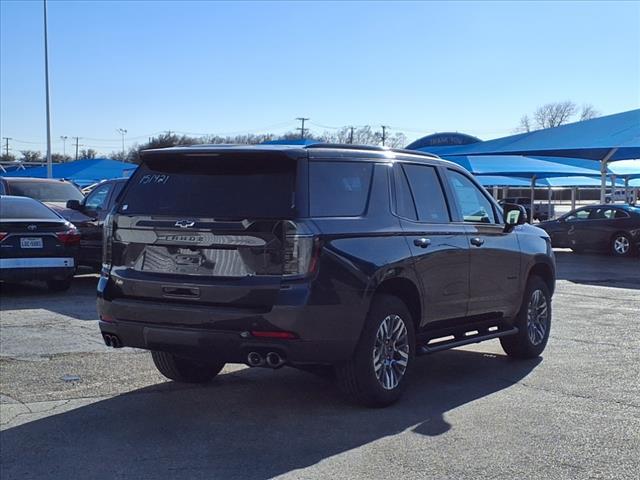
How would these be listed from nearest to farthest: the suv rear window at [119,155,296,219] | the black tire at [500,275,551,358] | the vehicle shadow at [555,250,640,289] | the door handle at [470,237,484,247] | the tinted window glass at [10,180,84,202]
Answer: the suv rear window at [119,155,296,219], the door handle at [470,237,484,247], the black tire at [500,275,551,358], the vehicle shadow at [555,250,640,289], the tinted window glass at [10,180,84,202]

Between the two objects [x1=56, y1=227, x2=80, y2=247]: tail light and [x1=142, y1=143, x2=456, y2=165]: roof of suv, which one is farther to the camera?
[x1=56, y1=227, x2=80, y2=247]: tail light

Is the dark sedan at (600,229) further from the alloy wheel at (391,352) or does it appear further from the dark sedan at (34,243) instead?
the alloy wheel at (391,352)

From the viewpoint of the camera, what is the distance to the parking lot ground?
5059mm

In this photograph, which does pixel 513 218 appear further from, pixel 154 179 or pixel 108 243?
pixel 108 243

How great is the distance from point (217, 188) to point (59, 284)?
8256mm

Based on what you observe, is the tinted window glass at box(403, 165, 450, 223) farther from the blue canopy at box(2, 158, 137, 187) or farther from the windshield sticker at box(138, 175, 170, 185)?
the blue canopy at box(2, 158, 137, 187)

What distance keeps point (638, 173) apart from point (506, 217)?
105 feet

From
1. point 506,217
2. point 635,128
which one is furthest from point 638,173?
point 506,217

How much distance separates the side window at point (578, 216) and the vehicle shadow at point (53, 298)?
1538cm

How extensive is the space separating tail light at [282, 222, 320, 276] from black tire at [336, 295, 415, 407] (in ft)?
2.57

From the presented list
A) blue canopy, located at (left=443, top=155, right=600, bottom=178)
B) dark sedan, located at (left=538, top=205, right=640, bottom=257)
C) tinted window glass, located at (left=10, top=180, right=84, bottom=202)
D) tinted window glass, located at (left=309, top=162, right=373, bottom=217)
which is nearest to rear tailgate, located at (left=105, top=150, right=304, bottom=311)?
tinted window glass, located at (left=309, top=162, right=373, bottom=217)

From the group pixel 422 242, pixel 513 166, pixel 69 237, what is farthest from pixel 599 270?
pixel 513 166

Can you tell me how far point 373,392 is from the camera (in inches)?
242

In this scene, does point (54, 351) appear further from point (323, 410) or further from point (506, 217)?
point (506, 217)
